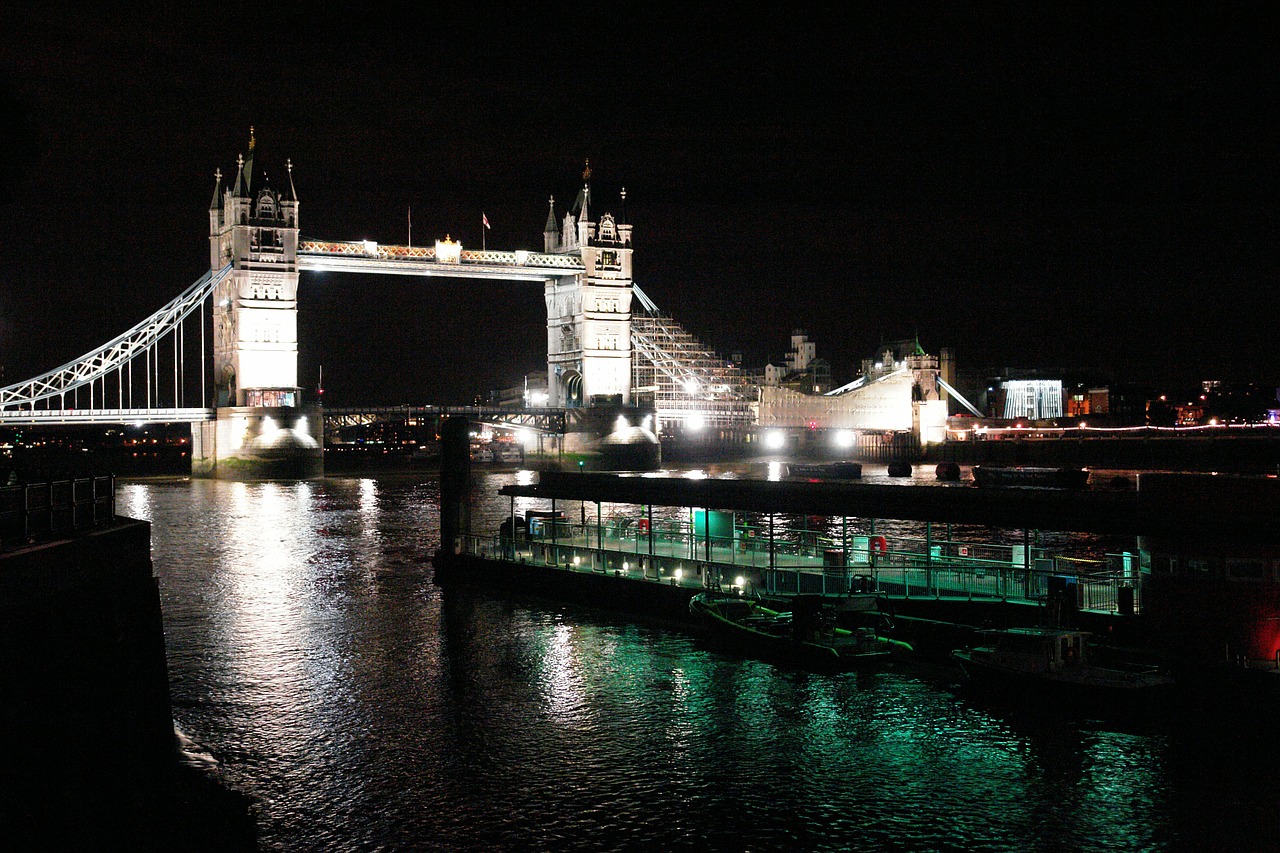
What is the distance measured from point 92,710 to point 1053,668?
591 inches

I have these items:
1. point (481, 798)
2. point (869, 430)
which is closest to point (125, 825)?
point (481, 798)

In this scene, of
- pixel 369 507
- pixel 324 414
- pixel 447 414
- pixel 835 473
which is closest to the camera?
pixel 369 507

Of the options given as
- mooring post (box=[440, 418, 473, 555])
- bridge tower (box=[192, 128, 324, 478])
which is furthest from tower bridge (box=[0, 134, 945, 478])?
mooring post (box=[440, 418, 473, 555])

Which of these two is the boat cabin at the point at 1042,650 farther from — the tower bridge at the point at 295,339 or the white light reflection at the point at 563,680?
the tower bridge at the point at 295,339

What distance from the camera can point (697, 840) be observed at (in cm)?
1630

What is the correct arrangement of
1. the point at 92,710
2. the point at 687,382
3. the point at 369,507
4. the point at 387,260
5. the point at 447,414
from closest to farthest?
the point at 92,710 < the point at 369,507 < the point at 387,260 < the point at 447,414 < the point at 687,382

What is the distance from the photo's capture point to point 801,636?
982 inches

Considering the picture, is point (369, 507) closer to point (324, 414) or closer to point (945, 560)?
point (324, 414)

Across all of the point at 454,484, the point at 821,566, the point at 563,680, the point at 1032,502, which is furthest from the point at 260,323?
the point at 1032,502

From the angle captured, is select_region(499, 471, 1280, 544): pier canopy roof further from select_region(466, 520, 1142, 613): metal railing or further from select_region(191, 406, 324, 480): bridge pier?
select_region(191, 406, 324, 480): bridge pier

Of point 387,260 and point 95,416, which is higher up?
point 387,260

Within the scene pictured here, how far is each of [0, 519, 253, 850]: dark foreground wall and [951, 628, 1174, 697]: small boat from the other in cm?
1251

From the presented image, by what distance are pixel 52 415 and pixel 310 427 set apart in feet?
56.1

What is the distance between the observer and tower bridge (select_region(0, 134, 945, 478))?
90375 millimetres
